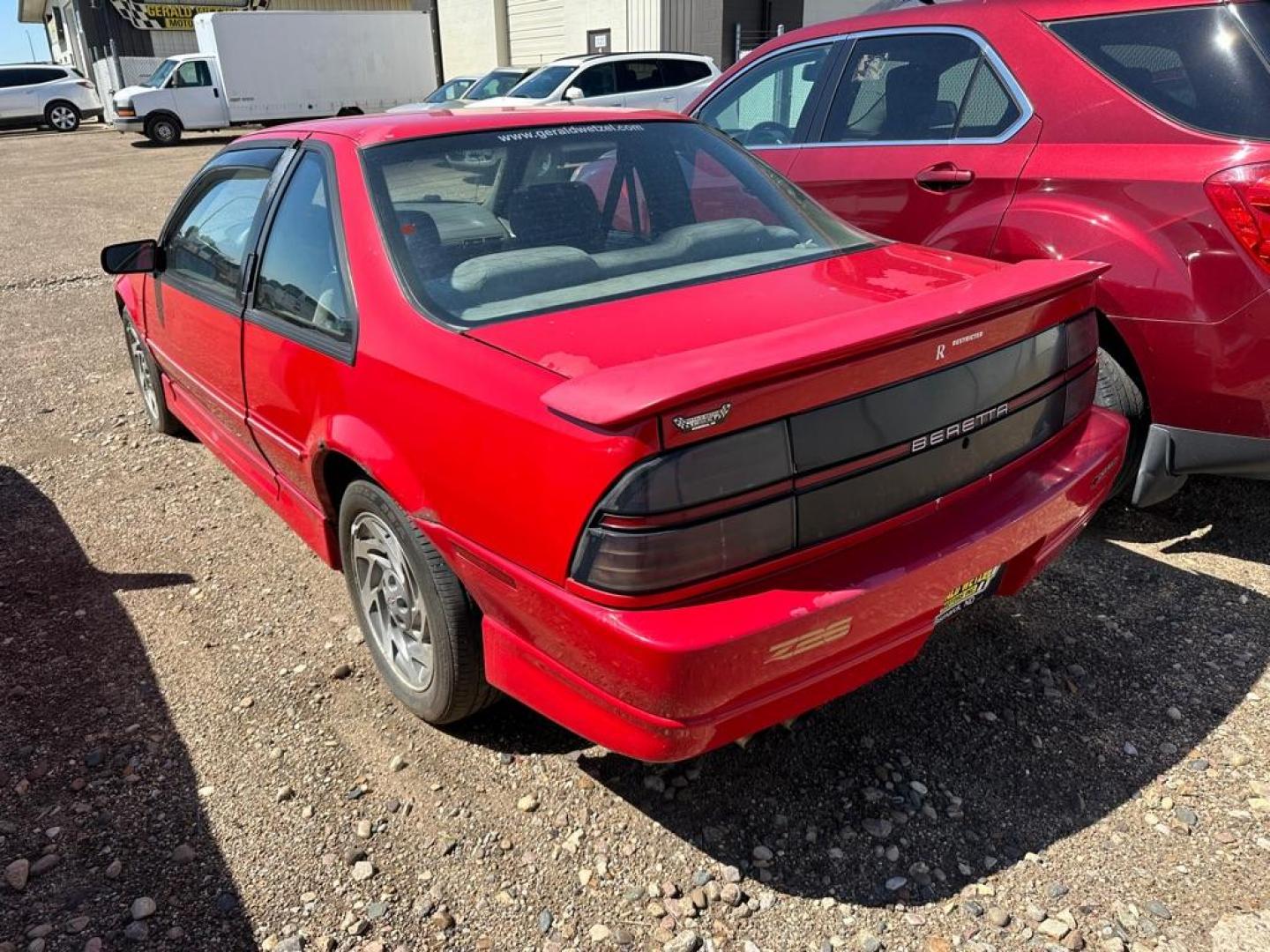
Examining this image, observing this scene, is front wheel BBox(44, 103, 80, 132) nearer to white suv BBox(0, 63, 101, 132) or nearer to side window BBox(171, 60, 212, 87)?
white suv BBox(0, 63, 101, 132)

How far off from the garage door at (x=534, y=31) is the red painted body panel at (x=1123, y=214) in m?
20.9

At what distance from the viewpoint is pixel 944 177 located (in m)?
3.79

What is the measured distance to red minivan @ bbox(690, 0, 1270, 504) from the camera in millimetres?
3006

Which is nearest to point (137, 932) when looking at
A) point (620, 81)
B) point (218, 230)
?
point (218, 230)

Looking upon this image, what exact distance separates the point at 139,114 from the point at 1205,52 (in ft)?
80.8

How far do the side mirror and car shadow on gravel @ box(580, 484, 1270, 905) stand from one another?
2889mm

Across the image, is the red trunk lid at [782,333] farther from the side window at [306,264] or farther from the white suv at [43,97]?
the white suv at [43,97]

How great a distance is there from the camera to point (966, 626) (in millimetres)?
3139

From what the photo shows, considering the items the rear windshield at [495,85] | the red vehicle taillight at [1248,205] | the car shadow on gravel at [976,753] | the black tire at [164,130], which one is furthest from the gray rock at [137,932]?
the black tire at [164,130]

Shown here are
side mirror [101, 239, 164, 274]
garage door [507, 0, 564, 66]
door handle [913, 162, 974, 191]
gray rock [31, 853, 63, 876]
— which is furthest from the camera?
garage door [507, 0, 564, 66]

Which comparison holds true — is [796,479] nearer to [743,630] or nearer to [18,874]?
[743,630]

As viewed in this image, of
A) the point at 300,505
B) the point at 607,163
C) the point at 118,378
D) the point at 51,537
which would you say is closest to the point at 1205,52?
the point at 607,163

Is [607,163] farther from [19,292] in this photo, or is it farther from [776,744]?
[19,292]

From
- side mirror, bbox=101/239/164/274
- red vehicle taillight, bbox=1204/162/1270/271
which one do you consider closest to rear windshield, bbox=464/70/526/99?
side mirror, bbox=101/239/164/274
